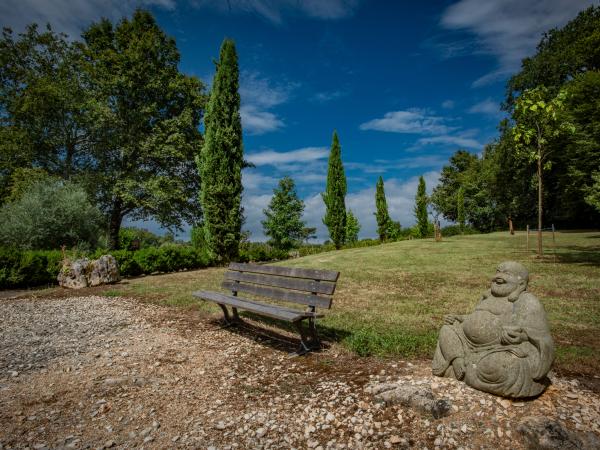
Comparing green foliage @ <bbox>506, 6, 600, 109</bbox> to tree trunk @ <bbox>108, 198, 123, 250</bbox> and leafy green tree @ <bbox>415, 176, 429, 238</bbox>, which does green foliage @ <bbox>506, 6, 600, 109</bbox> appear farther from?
tree trunk @ <bbox>108, 198, 123, 250</bbox>

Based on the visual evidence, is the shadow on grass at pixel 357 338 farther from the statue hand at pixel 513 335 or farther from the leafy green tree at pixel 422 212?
the leafy green tree at pixel 422 212

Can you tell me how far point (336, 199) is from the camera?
28.6 meters

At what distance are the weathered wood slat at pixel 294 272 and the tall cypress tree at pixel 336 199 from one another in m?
22.1

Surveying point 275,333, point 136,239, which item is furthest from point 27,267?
point 136,239

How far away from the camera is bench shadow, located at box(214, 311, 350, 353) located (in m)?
5.32

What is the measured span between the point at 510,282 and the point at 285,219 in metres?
28.2

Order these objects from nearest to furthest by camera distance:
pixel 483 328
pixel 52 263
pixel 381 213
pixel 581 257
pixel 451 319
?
pixel 483 328 < pixel 451 319 < pixel 52 263 < pixel 581 257 < pixel 381 213

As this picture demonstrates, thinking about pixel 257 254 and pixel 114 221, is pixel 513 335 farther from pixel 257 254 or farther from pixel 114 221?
pixel 114 221

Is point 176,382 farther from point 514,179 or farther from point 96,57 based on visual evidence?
point 514,179

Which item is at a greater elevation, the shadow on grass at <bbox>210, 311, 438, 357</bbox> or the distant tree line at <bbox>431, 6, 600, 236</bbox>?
the distant tree line at <bbox>431, 6, 600, 236</bbox>

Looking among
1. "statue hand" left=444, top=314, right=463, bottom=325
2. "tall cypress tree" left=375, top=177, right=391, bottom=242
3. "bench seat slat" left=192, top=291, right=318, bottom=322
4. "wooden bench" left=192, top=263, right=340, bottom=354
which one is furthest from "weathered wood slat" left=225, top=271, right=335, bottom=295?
"tall cypress tree" left=375, top=177, right=391, bottom=242

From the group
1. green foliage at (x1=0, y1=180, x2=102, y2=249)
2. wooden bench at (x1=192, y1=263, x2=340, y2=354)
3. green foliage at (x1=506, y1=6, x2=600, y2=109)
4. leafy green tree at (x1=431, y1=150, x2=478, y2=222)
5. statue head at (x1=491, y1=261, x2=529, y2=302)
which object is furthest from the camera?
leafy green tree at (x1=431, y1=150, x2=478, y2=222)

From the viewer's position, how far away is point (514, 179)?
32.9 metres

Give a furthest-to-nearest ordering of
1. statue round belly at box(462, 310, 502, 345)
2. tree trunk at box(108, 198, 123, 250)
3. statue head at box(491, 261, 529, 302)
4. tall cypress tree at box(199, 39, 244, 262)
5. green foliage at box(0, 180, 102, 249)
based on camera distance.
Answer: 1. tree trunk at box(108, 198, 123, 250)
2. tall cypress tree at box(199, 39, 244, 262)
3. green foliage at box(0, 180, 102, 249)
4. statue head at box(491, 261, 529, 302)
5. statue round belly at box(462, 310, 502, 345)
